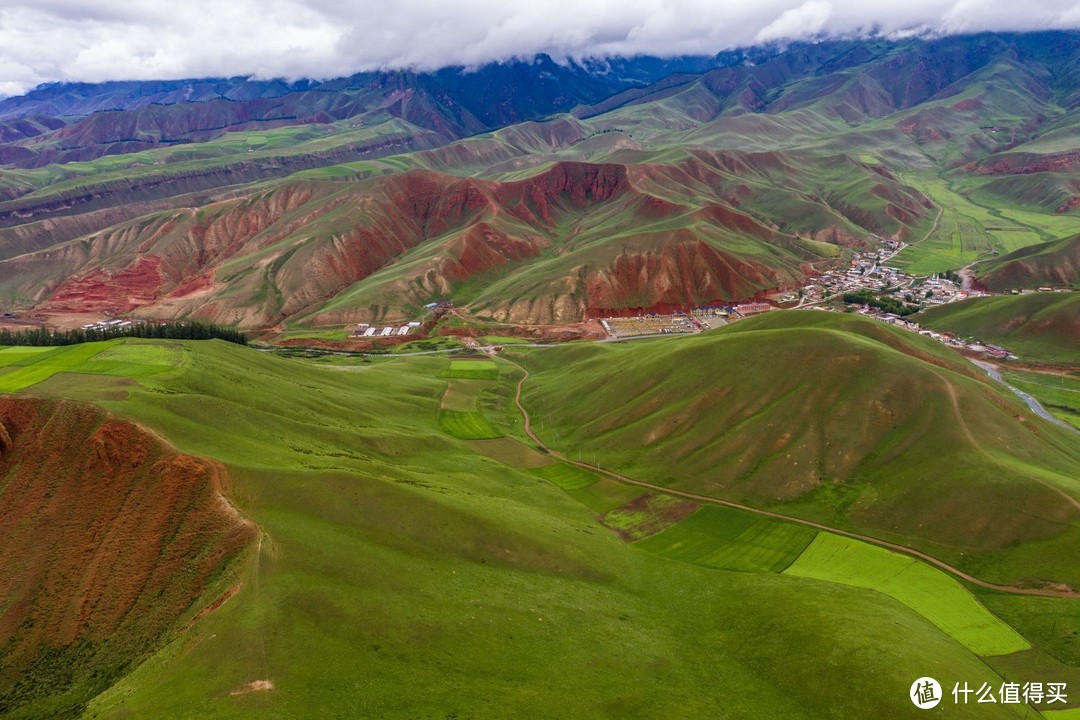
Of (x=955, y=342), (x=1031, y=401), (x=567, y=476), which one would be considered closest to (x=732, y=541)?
(x=567, y=476)

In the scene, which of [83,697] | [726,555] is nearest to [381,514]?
[83,697]

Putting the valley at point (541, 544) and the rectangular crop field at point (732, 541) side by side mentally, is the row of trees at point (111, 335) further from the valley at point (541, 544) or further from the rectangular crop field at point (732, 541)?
the rectangular crop field at point (732, 541)

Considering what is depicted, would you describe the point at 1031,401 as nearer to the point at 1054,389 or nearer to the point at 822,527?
the point at 1054,389

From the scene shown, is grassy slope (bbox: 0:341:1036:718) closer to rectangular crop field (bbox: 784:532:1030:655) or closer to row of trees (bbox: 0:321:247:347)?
rectangular crop field (bbox: 784:532:1030:655)

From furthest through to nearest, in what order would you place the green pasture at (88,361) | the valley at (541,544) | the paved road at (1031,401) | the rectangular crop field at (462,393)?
the rectangular crop field at (462,393) → the paved road at (1031,401) → the green pasture at (88,361) → the valley at (541,544)

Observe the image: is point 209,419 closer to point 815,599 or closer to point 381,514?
point 381,514

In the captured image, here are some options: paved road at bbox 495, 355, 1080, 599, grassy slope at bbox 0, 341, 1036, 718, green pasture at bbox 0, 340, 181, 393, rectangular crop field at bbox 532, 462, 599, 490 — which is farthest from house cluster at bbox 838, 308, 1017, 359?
green pasture at bbox 0, 340, 181, 393

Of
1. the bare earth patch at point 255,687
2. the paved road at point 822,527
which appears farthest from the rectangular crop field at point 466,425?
the bare earth patch at point 255,687
